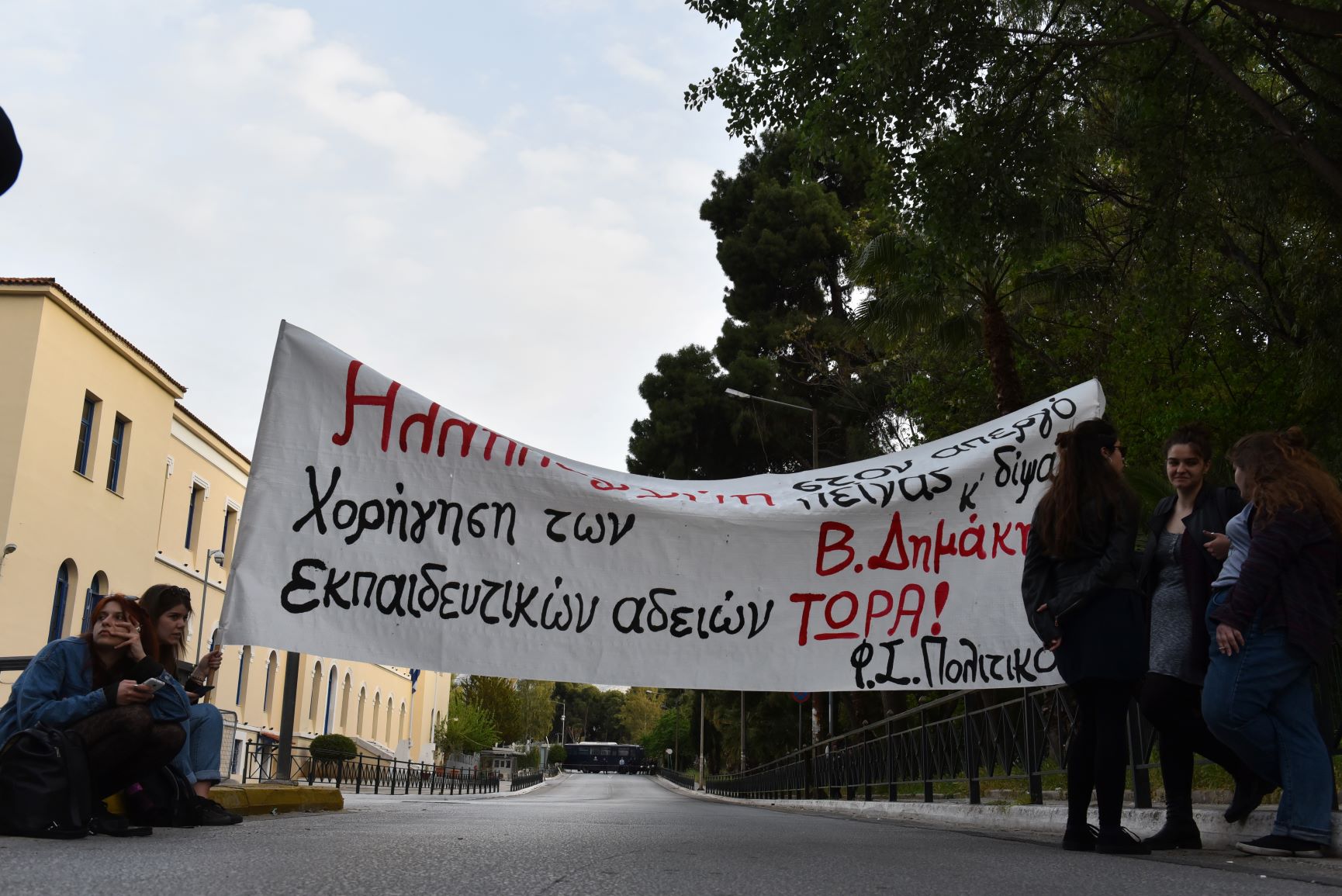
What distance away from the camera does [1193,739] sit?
5.42 metres

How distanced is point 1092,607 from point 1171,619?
0.51 meters

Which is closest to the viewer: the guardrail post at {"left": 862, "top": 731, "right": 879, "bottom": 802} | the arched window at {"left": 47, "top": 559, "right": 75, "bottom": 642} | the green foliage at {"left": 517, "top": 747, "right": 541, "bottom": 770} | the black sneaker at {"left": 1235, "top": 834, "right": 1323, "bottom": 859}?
the black sneaker at {"left": 1235, "top": 834, "right": 1323, "bottom": 859}

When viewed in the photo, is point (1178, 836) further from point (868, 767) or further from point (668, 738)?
point (668, 738)

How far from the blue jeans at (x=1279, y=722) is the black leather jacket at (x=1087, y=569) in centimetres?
53

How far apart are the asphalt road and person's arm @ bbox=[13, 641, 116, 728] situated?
1.73 feet

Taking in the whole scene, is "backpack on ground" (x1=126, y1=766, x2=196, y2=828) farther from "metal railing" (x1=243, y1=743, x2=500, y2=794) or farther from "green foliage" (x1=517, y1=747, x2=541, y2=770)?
"green foliage" (x1=517, y1=747, x2=541, y2=770)

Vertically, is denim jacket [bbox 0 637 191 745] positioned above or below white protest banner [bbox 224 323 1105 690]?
below

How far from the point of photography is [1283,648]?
16.1 feet

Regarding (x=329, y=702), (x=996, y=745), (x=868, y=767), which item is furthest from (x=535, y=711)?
(x=996, y=745)

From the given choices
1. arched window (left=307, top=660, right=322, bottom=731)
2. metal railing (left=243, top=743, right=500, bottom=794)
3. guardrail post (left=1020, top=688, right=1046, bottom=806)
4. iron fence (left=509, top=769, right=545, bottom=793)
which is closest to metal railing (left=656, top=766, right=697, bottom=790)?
iron fence (left=509, top=769, right=545, bottom=793)

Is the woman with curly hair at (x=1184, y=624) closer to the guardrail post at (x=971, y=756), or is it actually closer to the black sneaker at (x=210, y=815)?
the black sneaker at (x=210, y=815)

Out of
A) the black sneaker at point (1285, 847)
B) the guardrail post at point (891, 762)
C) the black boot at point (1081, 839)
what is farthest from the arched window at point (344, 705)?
the black sneaker at point (1285, 847)

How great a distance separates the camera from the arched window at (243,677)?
34.5 meters

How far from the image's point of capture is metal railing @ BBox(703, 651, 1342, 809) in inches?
285
